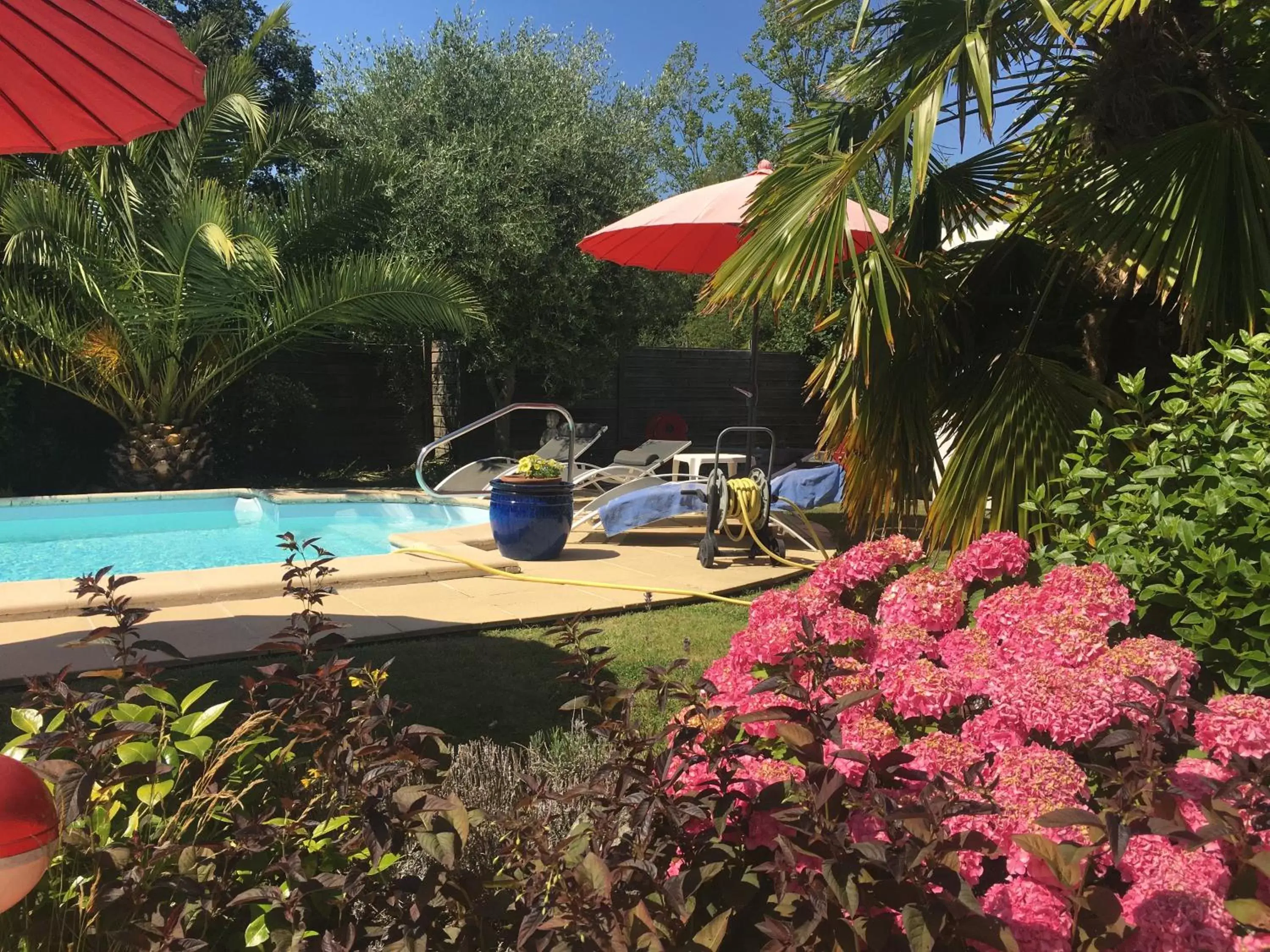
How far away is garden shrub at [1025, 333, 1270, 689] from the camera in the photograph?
87.9 inches

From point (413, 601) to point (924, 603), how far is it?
13.4 feet

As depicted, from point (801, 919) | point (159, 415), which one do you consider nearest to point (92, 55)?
point (801, 919)

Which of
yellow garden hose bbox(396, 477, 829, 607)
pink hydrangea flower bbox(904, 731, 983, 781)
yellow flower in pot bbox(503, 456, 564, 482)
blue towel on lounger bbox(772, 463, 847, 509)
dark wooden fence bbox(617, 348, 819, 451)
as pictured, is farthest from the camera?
dark wooden fence bbox(617, 348, 819, 451)

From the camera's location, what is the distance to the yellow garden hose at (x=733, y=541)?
623cm

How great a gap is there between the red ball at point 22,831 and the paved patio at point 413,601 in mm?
3089

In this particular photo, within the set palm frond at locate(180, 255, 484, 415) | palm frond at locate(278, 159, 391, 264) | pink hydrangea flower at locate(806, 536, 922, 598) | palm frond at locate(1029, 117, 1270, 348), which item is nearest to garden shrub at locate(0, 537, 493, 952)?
pink hydrangea flower at locate(806, 536, 922, 598)

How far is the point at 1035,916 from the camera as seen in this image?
4.71 feet

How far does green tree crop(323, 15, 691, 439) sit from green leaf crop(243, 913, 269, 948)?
1114cm

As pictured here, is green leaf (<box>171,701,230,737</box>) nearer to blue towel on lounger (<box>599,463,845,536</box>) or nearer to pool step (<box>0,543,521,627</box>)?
pool step (<box>0,543,521,627</box>)

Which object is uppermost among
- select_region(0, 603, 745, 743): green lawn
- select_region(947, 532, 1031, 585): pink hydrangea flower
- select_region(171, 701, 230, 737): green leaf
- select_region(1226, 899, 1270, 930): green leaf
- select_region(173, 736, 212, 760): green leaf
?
select_region(947, 532, 1031, 585): pink hydrangea flower

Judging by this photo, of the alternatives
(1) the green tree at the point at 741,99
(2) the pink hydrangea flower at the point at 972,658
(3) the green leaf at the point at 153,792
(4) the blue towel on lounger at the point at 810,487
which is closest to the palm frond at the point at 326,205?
(4) the blue towel on lounger at the point at 810,487

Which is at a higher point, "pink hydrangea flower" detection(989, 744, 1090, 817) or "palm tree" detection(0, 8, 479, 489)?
"palm tree" detection(0, 8, 479, 489)

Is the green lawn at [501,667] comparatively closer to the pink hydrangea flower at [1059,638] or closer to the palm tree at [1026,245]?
the palm tree at [1026,245]

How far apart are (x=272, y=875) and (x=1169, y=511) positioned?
87.7 inches
